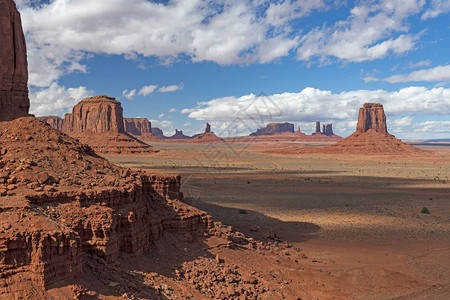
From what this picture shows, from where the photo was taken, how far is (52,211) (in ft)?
30.6

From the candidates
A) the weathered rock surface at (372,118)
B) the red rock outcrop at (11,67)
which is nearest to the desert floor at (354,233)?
the red rock outcrop at (11,67)

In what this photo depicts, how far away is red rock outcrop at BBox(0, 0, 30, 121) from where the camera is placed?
544 inches

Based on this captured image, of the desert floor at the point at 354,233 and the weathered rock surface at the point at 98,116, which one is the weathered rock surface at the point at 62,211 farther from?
the weathered rock surface at the point at 98,116

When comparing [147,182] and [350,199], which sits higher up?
[147,182]

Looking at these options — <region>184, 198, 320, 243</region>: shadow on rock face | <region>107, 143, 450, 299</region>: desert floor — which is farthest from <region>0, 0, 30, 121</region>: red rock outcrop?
<region>107, 143, 450, 299</region>: desert floor

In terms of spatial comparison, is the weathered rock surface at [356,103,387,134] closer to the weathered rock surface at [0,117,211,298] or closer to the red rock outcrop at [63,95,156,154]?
the red rock outcrop at [63,95,156,154]

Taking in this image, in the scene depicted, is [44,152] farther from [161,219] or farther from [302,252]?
[302,252]

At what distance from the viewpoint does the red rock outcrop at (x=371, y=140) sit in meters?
141

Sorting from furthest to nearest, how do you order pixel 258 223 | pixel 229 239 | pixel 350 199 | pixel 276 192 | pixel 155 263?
pixel 276 192 → pixel 350 199 → pixel 258 223 → pixel 229 239 → pixel 155 263

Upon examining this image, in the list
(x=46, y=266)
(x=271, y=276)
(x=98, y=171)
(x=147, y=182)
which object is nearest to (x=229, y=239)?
(x=271, y=276)

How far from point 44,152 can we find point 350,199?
3166 centimetres

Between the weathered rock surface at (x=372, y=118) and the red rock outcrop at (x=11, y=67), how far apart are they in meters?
159

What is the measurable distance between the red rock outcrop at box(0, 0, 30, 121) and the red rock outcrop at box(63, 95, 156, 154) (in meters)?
107

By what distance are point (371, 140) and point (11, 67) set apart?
5979 inches
